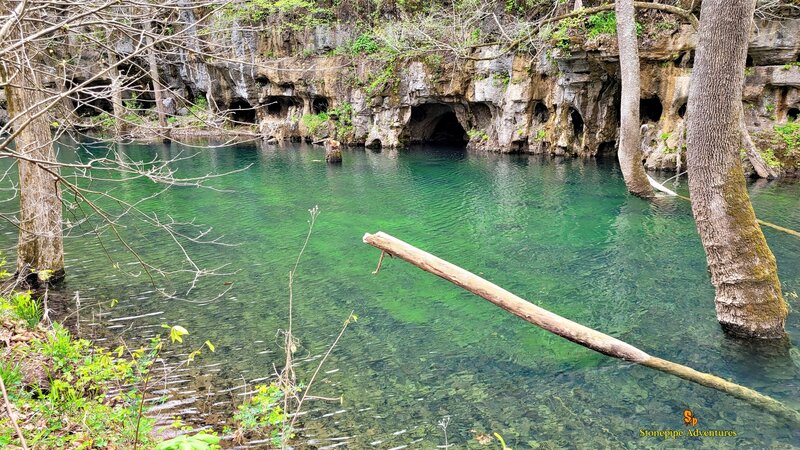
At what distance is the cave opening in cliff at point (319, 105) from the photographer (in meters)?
32.5

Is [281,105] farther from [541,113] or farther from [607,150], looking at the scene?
[607,150]

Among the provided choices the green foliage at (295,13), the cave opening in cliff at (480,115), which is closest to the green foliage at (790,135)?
the cave opening in cliff at (480,115)

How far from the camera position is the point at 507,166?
20109 mm

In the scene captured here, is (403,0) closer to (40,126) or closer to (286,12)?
(286,12)

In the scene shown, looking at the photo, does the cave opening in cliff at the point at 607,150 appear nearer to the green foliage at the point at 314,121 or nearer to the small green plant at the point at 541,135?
the small green plant at the point at 541,135

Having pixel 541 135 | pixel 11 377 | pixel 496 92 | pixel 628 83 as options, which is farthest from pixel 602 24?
pixel 11 377

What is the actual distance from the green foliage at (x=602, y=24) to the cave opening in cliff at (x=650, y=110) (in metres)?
3.37

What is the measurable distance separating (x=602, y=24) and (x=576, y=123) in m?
5.75

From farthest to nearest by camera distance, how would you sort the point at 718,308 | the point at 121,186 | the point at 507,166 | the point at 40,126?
the point at 507,166
the point at 121,186
the point at 40,126
the point at 718,308

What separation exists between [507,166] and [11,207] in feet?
53.9

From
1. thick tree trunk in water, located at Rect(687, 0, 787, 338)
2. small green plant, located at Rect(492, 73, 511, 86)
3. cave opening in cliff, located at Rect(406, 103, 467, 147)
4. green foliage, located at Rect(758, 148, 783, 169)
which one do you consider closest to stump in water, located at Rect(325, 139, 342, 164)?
cave opening in cliff, located at Rect(406, 103, 467, 147)

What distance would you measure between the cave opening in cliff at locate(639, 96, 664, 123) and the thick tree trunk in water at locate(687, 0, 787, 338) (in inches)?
610

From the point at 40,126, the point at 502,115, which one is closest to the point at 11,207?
the point at 40,126

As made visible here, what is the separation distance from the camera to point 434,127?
31.4 meters
